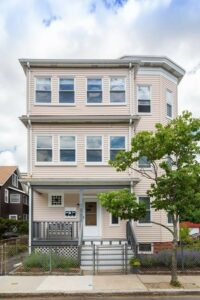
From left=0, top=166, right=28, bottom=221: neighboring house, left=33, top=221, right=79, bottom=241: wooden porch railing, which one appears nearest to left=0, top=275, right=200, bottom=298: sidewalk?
left=33, top=221, right=79, bottom=241: wooden porch railing

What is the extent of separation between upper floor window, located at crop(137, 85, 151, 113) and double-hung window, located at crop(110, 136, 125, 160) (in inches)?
98.7

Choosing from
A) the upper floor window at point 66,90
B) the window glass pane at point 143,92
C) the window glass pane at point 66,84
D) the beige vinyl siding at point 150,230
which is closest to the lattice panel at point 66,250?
the beige vinyl siding at point 150,230

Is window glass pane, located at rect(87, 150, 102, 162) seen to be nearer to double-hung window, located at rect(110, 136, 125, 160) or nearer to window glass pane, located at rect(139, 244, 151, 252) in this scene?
double-hung window, located at rect(110, 136, 125, 160)

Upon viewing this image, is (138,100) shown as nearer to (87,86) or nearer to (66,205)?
(87,86)

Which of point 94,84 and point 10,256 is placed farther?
point 94,84

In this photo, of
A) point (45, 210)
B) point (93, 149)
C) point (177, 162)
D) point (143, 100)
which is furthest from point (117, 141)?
point (177, 162)

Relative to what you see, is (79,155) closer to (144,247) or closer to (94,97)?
(94,97)

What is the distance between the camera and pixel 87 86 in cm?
2192

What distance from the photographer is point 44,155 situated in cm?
2123

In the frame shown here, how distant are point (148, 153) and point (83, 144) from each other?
7.69m

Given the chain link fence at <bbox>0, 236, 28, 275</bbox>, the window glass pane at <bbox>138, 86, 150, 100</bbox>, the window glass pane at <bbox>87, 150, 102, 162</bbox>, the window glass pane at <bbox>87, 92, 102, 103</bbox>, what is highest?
the window glass pane at <bbox>138, 86, 150, 100</bbox>

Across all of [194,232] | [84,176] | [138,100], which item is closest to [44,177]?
[84,176]

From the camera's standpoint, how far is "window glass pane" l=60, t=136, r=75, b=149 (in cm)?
2134

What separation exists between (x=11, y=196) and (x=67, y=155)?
27.9 m
